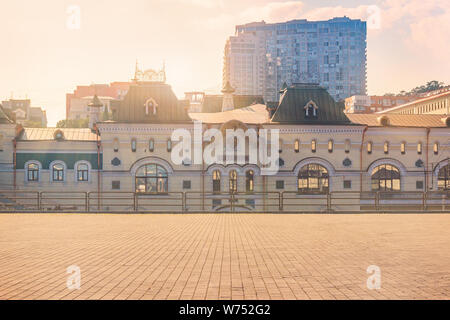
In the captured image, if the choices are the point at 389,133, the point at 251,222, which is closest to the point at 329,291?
the point at 251,222

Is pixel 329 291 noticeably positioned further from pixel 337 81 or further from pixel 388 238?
pixel 337 81

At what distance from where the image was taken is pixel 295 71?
467ft

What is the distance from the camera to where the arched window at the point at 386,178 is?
3756cm

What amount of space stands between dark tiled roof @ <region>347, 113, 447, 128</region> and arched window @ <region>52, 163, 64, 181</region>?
24457mm

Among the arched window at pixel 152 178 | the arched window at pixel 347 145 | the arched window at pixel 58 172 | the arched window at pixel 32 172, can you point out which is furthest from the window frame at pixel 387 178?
the arched window at pixel 32 172

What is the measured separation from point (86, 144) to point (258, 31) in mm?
117594

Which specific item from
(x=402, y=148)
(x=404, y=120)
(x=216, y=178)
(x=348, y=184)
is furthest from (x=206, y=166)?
(x=404, y=120)

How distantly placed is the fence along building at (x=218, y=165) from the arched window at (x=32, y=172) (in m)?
0.08

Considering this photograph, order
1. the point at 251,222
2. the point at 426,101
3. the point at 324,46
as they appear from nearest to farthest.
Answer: the point at 251,222 < the point at 426,101 < the point at 324,46

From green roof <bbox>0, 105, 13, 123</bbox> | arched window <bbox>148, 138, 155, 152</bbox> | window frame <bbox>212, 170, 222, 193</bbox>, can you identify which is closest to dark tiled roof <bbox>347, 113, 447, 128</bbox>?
window frame <bbox>212, 170, 222, 193</bbox>

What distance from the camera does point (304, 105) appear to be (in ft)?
128

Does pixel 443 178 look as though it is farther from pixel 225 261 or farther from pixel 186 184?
pixel 225 261

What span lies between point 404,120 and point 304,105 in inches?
353

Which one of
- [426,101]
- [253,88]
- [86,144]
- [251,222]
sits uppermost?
[253,88]
